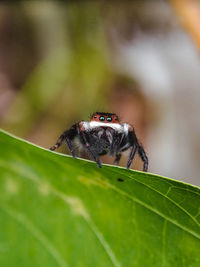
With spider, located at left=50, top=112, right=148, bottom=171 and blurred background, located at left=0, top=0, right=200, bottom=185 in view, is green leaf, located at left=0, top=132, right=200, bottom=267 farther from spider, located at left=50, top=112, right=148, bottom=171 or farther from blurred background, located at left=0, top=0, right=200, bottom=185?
blurred background, located at left=0, top=0, right=200, bottom=185

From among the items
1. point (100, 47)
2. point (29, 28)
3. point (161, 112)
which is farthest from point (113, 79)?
point (29, 28)

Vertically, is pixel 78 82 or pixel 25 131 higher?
pixel 78 82

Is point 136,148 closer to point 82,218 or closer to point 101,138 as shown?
point 101,138

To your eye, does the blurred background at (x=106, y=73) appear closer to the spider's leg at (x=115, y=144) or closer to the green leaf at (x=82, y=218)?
the spider's leg at (x=115, y=144)

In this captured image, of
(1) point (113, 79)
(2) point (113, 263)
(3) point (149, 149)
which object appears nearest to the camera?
(2) point (113, 263)

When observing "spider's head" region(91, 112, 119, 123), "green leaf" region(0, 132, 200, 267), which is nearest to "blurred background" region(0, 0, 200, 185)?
"spider's head" region(91, 112, 119, 123)

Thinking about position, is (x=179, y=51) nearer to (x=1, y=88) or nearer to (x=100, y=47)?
(x=100, y=47)
